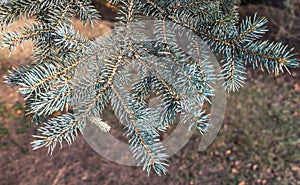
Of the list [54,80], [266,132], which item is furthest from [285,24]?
[54,80]

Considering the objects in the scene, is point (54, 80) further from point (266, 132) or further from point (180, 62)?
point (266, 132)

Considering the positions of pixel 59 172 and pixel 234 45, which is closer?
pixel 234 45

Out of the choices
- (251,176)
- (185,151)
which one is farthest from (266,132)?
(185,151)

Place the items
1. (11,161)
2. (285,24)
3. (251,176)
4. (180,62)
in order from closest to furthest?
(180,62), (251,176), (11,161), (285,24)

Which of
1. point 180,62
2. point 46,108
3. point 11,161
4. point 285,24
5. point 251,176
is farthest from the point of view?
point 285,24

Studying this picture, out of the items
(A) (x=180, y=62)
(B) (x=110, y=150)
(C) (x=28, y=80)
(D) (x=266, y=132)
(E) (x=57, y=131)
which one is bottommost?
(B) (x=110, y=150)

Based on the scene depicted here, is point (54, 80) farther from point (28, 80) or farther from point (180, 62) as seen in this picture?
point (180, 62)

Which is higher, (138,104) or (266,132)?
(138,104)
